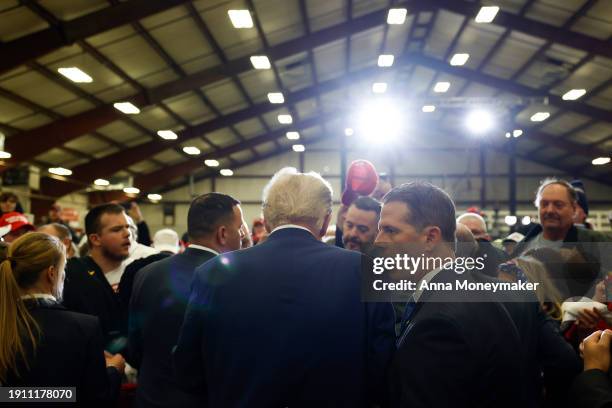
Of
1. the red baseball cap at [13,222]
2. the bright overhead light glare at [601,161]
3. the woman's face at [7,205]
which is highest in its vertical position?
the bright overhead light glare at [601,161]

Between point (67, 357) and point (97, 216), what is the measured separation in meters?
1.44

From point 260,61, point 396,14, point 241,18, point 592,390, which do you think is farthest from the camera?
point 260,61

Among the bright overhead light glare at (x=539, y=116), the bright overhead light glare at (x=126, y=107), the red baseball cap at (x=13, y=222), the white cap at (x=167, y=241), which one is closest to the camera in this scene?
the red baseball cap at (x=13, y=222)

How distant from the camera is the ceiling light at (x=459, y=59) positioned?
12.3 m

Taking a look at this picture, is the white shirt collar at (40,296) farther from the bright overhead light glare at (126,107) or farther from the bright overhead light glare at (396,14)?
the bright overhead light glare at (126,107)

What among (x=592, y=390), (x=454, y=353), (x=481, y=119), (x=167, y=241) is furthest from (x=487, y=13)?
(x=454, y=353)

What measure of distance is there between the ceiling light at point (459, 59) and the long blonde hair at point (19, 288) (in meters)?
12.2

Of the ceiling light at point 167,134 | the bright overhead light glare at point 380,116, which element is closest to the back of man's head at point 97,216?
the bright overhead light glare at point 380,116

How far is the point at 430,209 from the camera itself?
1451mm

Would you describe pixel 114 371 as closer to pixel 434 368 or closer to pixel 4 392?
pixel 4 392

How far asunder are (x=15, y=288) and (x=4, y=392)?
0.36 meters

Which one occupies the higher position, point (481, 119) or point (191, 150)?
point (481, 119)

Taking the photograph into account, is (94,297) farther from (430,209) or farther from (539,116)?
(539,116)

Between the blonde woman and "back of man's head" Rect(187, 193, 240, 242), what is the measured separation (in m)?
0.56
